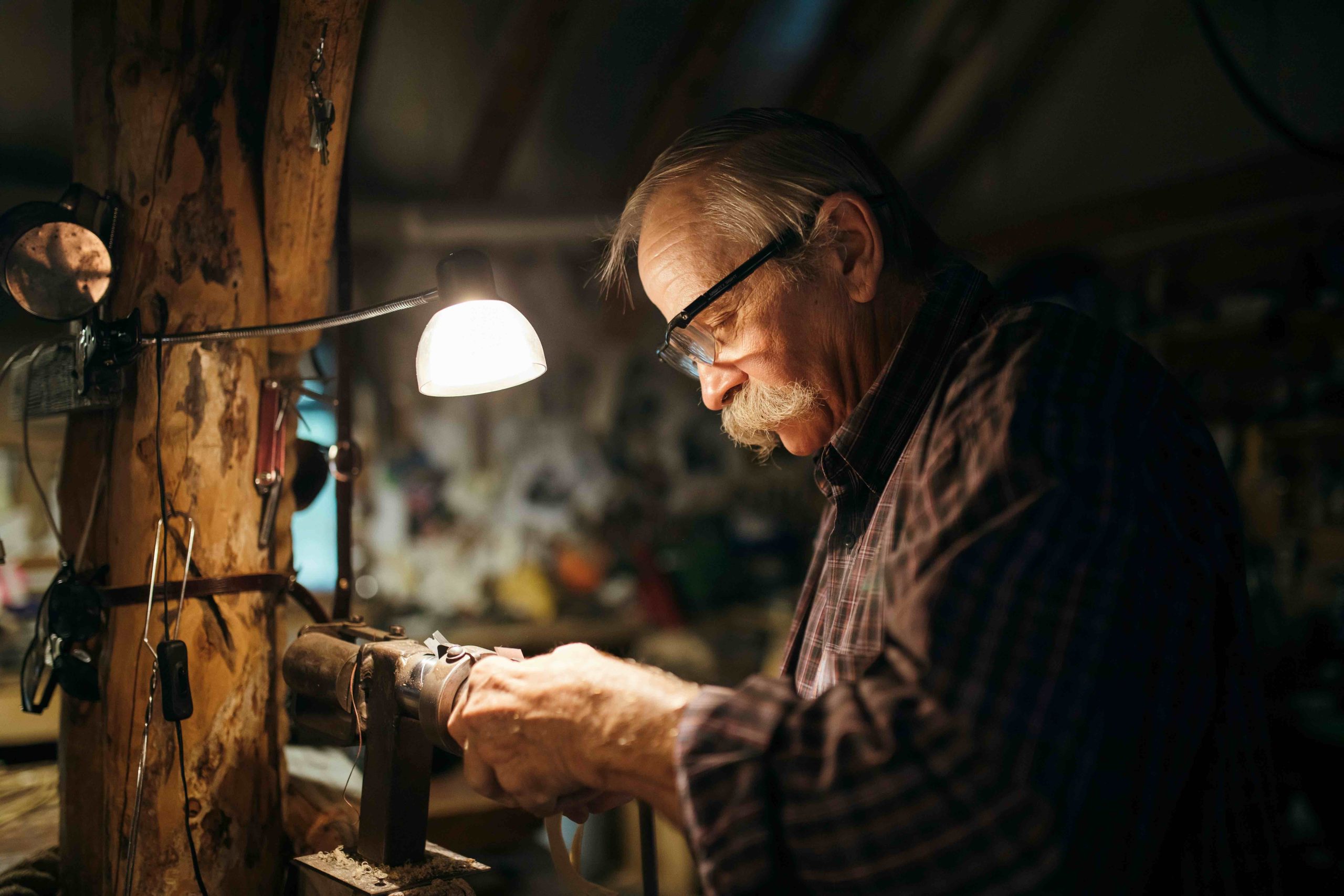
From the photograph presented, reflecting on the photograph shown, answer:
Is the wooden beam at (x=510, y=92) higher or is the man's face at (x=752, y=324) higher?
the wooden beam at (x=510, y=92)

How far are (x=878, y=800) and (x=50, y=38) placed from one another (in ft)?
14.2

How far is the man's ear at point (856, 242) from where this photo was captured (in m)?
1.18

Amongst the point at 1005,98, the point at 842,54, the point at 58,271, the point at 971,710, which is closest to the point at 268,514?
the point at 58,271

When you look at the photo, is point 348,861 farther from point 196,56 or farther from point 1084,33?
point 1084,33

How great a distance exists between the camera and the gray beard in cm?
128

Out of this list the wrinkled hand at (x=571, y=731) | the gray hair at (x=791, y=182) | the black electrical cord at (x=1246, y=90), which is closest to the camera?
the wrinkled hand at (x=571, y=731)

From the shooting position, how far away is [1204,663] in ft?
2.54

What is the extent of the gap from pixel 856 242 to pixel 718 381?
319 millimetres

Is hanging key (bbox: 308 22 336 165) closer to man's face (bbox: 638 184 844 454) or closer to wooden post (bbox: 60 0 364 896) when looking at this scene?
wooden post (bbox: 60 0 364 896)

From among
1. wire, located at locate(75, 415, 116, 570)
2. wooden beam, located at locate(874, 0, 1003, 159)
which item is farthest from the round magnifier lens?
wooden beam, located at locate(874, 0, 1003, 159)

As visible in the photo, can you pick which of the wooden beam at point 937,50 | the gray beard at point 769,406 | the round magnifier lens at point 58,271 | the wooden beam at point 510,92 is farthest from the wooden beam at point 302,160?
the wooden beam at point 937,50

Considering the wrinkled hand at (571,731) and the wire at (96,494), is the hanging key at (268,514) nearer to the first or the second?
Result: the wire at (96,494)

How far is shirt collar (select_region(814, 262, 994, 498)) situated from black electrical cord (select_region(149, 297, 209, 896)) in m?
1.08

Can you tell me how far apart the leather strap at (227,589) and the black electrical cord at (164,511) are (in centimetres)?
2
